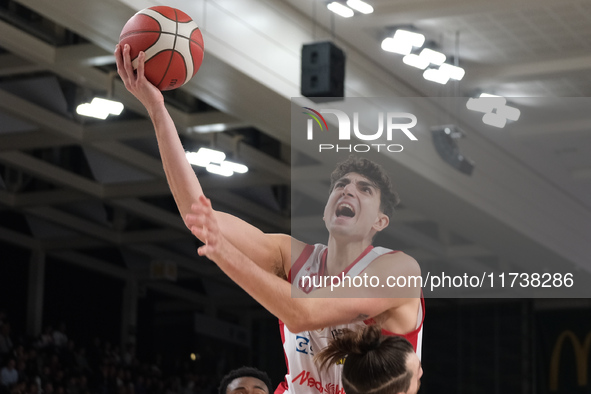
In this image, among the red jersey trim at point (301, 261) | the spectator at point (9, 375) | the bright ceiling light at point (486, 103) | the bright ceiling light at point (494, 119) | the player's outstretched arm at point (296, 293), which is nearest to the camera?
the player's outstretched arm at point (296, 293)

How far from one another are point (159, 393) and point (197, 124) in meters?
7.89

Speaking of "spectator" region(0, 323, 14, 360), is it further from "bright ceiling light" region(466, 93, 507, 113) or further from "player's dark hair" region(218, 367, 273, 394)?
"player's dark hair" region(218, 367, 273, 394)

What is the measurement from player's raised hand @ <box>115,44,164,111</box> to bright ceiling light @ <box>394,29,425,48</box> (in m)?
4.97

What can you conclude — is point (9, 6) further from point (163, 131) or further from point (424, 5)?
point (163, 131)

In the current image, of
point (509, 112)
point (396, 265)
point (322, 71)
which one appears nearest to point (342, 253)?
point (396, 265)

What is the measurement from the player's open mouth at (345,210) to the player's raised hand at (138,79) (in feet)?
2.45

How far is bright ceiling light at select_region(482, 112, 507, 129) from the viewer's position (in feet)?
29.7

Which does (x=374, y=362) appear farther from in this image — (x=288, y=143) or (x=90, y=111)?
(x=288, y=143)

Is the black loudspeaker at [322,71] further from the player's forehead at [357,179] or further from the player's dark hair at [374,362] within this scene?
the player's dark hair at [374,362]

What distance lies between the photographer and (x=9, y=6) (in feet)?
24.1

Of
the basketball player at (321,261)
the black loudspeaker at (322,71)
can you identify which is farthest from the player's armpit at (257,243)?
the black loudspeaker at (322,71)

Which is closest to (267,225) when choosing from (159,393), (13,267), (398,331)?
(159,393)

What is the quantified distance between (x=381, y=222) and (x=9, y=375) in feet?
32.5

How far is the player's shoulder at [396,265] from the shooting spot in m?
2.89
